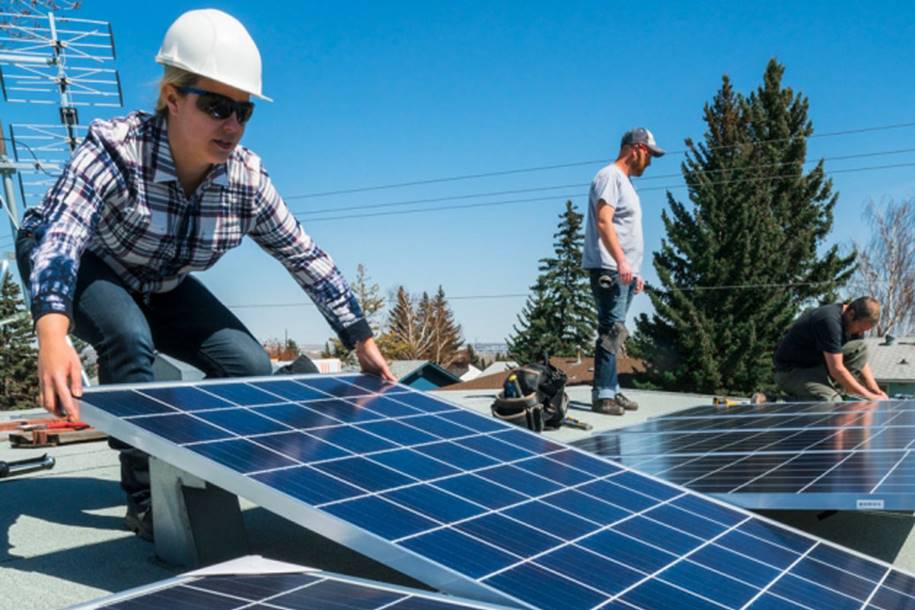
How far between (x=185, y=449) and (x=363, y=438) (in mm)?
708

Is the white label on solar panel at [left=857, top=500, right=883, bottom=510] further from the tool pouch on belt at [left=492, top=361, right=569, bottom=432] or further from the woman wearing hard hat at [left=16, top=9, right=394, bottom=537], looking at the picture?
the tool pouch on belt at [left=492, top=361, right=569, bottom=432]

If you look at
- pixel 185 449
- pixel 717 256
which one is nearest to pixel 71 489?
pixel 185 449

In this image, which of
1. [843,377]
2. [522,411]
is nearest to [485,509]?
[522,411]

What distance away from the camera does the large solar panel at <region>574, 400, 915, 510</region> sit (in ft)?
9.43

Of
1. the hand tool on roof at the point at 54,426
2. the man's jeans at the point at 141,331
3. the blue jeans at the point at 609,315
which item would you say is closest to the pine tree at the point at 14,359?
the hand tool on roof at the point at 54,426

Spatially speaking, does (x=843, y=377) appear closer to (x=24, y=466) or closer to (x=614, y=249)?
(x=614, y=249)

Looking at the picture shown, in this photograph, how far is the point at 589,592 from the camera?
1.87m

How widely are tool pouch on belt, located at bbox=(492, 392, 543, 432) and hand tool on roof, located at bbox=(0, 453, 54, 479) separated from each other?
2.84 meters

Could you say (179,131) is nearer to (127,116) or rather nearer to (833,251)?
(127,116)

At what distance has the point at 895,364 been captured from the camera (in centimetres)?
5075

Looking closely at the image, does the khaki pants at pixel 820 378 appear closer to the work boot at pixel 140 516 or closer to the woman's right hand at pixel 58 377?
the work boot at pixel 140 516

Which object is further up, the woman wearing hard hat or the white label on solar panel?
the woman wearing hard hat

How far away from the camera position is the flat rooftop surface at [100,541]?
2529 millimetres

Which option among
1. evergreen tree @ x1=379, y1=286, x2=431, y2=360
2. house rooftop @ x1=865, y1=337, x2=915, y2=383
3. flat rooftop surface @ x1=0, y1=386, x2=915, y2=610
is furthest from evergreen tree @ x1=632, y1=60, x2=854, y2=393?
flat rooftop surface @ x1=0, y1=386, x2=915, y2=610
